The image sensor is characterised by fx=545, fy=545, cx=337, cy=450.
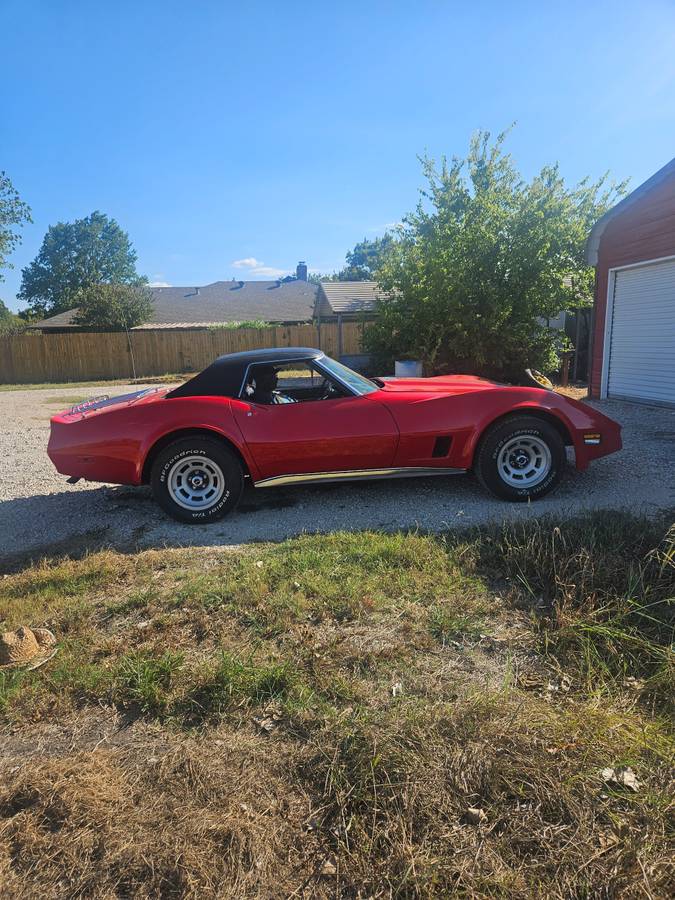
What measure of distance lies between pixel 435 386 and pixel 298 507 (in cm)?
164

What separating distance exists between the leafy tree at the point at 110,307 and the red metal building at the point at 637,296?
26.3 meters

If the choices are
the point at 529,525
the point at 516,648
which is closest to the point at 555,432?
the point at 529,525

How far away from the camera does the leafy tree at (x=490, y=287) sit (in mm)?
13414

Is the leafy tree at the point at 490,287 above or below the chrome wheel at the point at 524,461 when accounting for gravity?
above

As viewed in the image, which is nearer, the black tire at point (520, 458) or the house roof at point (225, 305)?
the black tire at point (520, 458)

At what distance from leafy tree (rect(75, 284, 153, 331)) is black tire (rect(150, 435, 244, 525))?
94.5ft

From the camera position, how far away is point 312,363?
4668 millimetres

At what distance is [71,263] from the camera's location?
202 ft

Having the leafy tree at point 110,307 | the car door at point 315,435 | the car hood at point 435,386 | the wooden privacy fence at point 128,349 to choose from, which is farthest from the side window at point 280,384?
the leafy tree at point 110,307

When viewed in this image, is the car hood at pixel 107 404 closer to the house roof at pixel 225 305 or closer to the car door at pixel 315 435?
the car door at pixel 315 435

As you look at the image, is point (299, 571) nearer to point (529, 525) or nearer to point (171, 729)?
point (171, 729)

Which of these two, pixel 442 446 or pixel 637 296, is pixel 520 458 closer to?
pixel 442 446

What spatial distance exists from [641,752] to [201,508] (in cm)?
340

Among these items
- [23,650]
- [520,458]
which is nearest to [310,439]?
[520,458]
